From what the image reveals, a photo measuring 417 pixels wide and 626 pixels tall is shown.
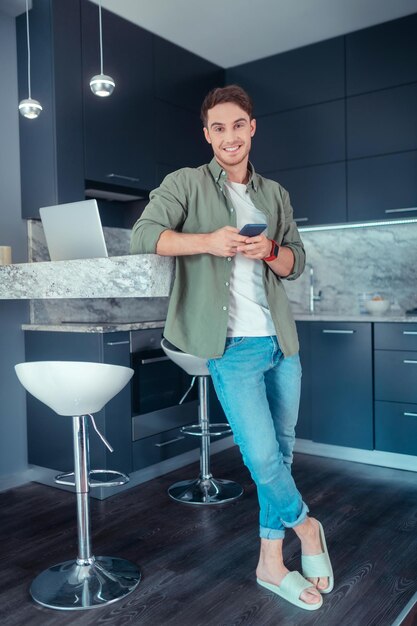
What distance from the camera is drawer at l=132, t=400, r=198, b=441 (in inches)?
126

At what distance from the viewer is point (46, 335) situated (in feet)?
10.5

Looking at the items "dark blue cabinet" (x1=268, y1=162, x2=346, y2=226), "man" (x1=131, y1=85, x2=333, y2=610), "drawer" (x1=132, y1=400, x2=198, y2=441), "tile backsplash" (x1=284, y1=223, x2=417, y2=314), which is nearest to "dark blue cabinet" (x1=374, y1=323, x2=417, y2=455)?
"tile backsplash" (x1=284, y1=223, x2=417, y2=314)

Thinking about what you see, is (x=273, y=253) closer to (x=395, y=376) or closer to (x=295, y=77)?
(x=395, y=376)

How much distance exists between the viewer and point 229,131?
176cm

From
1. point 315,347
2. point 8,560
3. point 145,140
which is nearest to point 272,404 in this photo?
point 8,560

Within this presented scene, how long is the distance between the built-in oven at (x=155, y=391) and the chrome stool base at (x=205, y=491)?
308mm

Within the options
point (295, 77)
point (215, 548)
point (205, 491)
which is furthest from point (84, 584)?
point (295, 77)

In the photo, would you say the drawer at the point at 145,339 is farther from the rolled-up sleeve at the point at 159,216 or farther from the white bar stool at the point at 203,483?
the rolled-up sleeve at the point at 159,216

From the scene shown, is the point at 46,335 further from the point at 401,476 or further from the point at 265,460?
the point at 401,476

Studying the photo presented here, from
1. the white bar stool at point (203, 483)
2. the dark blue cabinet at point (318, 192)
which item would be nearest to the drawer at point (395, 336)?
the dark blue cabinet at point (318, 192)

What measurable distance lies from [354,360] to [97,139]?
6.53ft

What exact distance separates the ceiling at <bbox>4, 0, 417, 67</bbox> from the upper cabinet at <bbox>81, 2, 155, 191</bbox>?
117 millimetres

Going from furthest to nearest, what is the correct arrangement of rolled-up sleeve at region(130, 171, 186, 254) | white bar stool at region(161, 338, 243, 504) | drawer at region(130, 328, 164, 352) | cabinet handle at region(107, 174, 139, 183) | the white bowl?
1. the white bowl
2. cabinet handle at region(107, 174, 139, 183)
3. drawer at region(130, 328, 164, 352)
4. white bar stool at region(161, 338, 243, 504)
5. rolled-up sleeve at region(130, 171, 186, 254)

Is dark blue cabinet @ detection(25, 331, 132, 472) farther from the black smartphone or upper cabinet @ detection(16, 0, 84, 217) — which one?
the black smartphone
